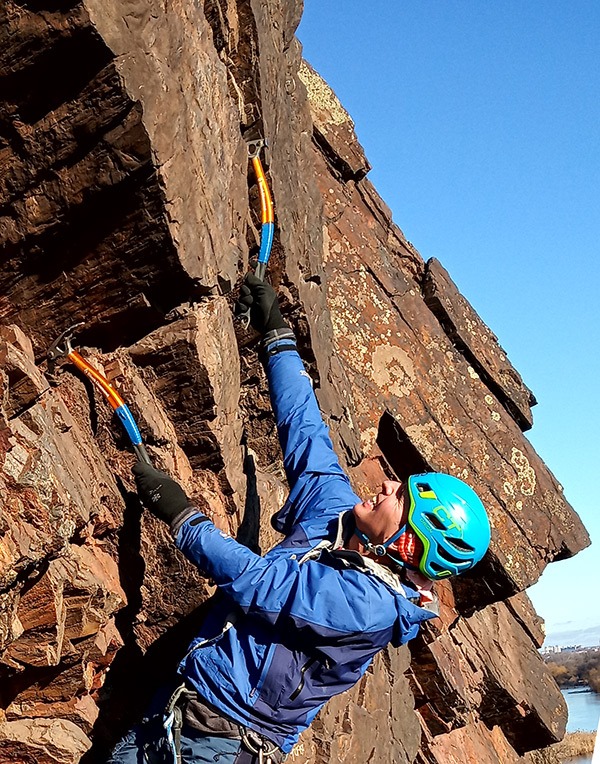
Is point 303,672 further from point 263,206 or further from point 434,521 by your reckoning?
point 263,206

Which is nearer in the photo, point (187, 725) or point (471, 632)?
point (187, 725)

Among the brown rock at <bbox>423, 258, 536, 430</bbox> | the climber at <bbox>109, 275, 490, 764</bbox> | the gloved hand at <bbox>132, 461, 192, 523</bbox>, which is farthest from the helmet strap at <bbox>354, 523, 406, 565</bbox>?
the brown rock at <bbox>423, 258, 536, 430</bbox>

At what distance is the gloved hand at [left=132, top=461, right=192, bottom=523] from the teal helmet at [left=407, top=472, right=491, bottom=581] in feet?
5.64

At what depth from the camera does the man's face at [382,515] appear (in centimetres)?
581

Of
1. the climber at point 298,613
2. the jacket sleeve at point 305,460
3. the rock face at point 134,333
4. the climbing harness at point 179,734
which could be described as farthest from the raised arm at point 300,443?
the climbing harness at point 179,734

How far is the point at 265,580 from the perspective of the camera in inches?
219

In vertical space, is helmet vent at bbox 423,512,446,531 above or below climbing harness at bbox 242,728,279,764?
above

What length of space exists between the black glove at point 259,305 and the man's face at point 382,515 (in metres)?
2.22

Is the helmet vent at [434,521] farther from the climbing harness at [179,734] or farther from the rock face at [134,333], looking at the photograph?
the rock face at [134,333]

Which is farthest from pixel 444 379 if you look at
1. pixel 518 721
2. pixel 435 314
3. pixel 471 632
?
pixel 518 721

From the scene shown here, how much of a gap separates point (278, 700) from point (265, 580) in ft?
2.69

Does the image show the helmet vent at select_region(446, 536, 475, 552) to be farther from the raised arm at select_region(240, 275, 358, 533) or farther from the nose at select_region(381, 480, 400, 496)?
the raised arm at select_region(240, 275, 358, 533)

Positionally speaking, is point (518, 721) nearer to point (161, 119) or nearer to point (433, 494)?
point (433, 494)

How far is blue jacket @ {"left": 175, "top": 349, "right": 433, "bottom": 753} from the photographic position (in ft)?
18.0
